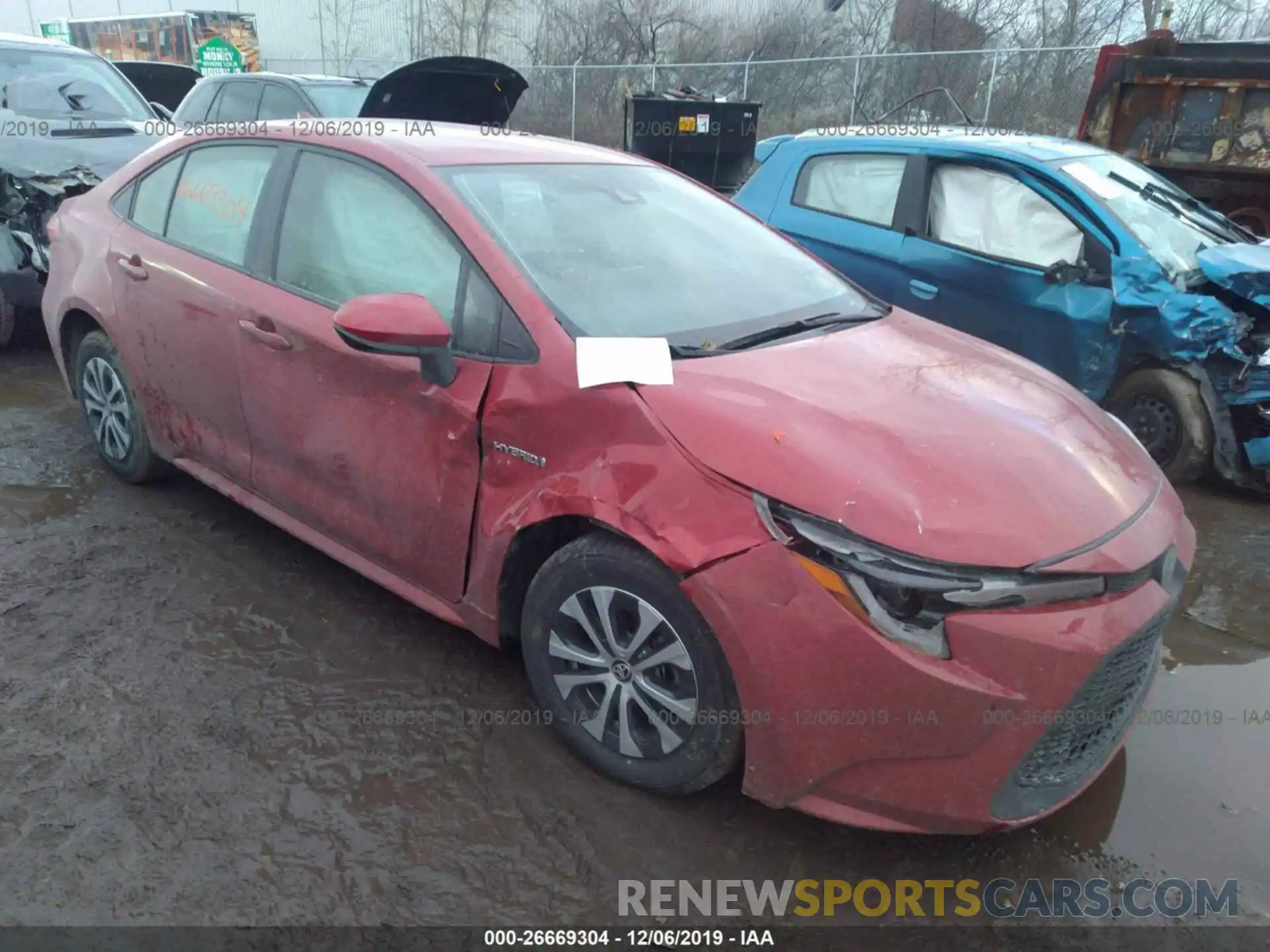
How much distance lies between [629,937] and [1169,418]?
3901mm

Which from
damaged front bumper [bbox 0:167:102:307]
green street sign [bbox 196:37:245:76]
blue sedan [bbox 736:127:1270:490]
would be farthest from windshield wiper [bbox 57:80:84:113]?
green street sign [bbox 196:37:245:76]

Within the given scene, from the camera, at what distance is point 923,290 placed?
200 inches

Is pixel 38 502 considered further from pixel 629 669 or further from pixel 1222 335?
pixel 1222 335

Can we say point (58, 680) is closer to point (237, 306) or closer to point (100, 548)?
point (100, 548)

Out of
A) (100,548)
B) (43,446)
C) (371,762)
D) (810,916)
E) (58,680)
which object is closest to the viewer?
(810,916)

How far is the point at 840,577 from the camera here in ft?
6.49

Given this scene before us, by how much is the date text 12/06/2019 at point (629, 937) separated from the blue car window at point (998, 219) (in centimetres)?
378

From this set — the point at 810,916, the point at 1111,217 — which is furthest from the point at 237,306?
the point at 1111,217

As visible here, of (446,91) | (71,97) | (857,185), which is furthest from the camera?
(71,97)

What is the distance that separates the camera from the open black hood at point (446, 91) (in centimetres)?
596

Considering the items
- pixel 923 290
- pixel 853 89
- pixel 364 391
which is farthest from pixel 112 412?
pixel 853 89

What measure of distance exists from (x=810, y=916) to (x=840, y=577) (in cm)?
83

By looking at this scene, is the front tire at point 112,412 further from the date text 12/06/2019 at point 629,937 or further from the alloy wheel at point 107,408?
the date text 12/06/2019 at point 629,937

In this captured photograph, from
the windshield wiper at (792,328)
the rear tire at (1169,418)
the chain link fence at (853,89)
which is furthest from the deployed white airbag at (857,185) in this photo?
the chain link fence at (853,89)
